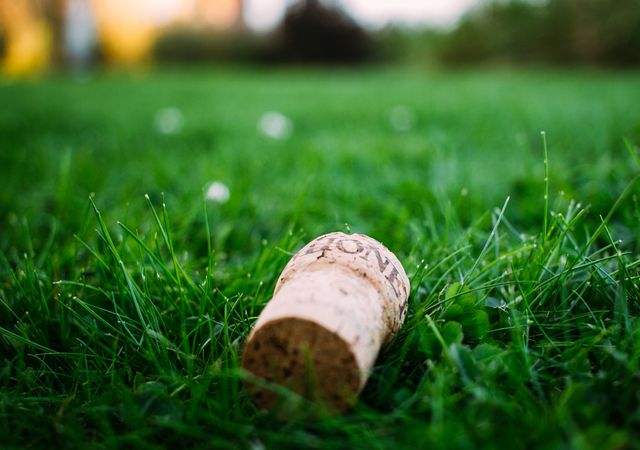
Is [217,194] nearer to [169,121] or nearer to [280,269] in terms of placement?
[280,269]

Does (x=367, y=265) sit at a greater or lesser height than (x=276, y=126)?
greater

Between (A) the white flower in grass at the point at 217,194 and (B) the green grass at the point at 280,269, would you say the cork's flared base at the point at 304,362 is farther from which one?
(A) the white flower in grass at the point at 217,194

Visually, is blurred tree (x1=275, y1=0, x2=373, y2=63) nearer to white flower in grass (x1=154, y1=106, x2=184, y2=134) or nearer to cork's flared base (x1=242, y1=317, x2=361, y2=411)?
white flower in grass (x1=154, y1=106, x2=184, y2=134)

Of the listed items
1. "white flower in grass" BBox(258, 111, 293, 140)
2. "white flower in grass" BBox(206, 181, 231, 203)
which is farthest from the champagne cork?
"white flower in grass" BBox(258, 111, 293, 140)

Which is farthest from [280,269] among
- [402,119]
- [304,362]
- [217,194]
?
[402,119]

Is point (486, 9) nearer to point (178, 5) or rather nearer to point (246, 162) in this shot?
point (246, 162)

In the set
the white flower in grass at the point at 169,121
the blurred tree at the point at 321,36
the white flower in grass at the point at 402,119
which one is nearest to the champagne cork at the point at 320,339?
the white flower in grass at the point at 402,119
